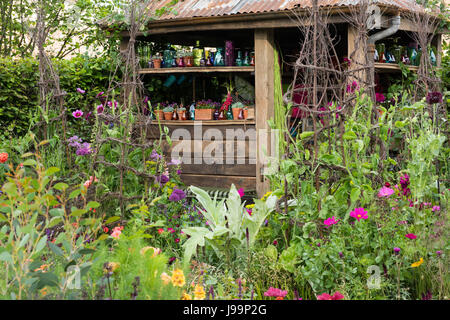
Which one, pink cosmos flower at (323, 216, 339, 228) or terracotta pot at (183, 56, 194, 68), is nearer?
pink cosmos flower at (323, 216, 339, 228)

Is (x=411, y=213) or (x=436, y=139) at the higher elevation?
(x=436, y=139)

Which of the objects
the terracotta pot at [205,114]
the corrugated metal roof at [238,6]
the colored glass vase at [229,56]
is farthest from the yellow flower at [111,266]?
the colored glass vase at [229,56]

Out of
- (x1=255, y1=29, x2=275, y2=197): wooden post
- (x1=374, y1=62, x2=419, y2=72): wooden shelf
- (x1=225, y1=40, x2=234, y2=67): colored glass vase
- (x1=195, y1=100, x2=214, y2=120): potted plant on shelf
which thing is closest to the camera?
(x1=255, y1=29, x2=275, y2=197): wooden post

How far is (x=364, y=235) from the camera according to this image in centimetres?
359

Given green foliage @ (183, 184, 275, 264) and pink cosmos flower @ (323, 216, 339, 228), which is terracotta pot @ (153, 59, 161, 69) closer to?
green foliage @ (183, 184, 275, 264)

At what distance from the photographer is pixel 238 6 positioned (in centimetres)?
722

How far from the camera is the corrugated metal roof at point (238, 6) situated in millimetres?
6574

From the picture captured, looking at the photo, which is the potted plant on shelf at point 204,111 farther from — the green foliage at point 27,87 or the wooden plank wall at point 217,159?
the green foliage at point 27,87

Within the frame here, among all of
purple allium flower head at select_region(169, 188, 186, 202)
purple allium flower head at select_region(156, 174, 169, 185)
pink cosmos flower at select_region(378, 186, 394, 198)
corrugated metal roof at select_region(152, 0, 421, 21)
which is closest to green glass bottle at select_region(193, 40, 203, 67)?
corrugated metal roof at select_region(152, 0, 421, 21)

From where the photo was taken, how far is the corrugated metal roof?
6.57 m

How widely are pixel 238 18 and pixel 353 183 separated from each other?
3.91 metres

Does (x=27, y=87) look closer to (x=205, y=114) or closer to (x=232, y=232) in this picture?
(x=205, y=114)

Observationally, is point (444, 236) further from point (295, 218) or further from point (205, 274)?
point (205, 274)
